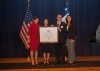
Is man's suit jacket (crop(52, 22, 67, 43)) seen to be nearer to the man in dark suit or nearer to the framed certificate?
the man in dark suit

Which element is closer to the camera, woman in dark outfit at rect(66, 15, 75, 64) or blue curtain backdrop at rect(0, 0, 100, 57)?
woman in dark outfit at rect(66, 15, 75, 64)

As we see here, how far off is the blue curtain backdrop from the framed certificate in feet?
6.86

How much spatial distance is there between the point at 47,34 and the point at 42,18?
216cm

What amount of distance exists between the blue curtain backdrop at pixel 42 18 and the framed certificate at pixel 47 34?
82.3 inches

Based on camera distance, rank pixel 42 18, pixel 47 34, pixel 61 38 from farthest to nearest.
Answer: pixel 42 18
pixel 47 34
pixel 61 38

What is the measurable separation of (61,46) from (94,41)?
2903mm

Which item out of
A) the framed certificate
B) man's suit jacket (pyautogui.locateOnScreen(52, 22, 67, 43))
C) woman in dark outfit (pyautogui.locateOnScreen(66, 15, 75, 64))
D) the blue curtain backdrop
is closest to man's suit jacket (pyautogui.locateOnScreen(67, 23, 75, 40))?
woman in dark outfit (pyautogui.locateOnScreen(66, 15, 75, 64))

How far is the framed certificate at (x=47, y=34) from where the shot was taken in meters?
5.50

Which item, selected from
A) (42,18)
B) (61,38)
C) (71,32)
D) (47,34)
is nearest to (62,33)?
(61,38)

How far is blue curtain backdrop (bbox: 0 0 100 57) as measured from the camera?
7.54 meters

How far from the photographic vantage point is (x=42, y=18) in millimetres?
7605

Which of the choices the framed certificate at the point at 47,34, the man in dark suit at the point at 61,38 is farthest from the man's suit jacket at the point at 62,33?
the framed certificate at the point at 47,34

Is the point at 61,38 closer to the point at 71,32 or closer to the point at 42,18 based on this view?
the point at 71,32

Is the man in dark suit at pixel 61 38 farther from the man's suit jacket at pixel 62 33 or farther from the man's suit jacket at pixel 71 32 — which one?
the man's suit jacket at pixel 71 32
